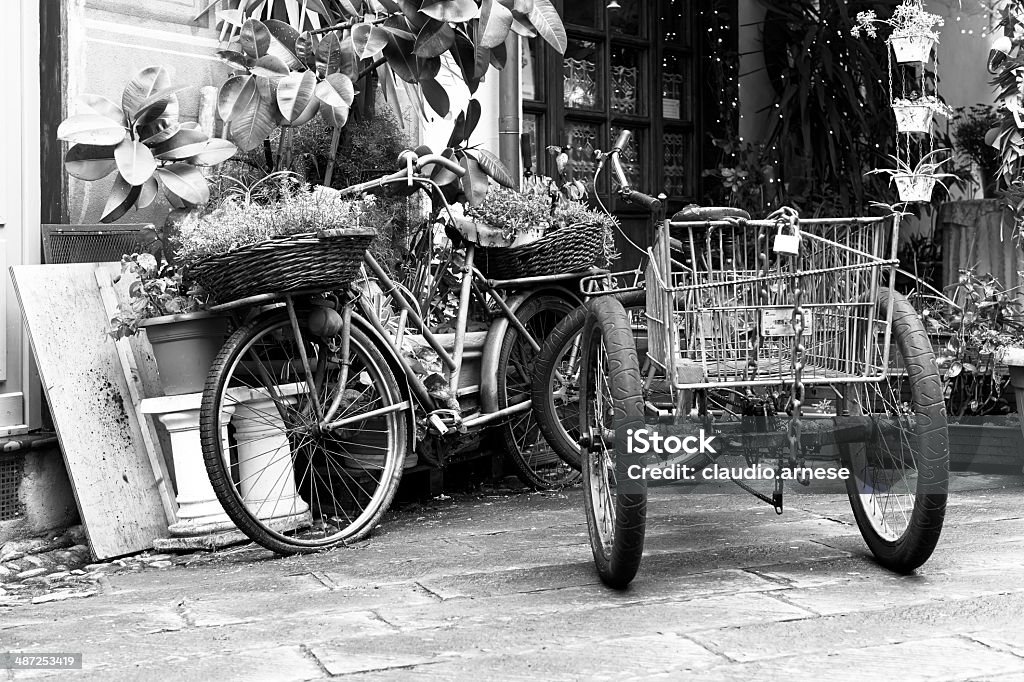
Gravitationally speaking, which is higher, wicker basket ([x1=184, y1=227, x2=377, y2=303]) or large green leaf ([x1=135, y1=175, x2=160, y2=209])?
large green leaf ([x1=135, y1=175, x2=160, y2=209])

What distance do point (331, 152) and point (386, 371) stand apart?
97 centimetres

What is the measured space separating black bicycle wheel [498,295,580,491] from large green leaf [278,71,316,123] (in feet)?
4.30

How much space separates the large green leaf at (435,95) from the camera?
447 cm

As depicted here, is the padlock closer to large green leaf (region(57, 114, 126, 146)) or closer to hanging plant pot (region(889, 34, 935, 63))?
large green leaf (region(57, 114, 126, 146))

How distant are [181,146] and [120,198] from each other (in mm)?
276

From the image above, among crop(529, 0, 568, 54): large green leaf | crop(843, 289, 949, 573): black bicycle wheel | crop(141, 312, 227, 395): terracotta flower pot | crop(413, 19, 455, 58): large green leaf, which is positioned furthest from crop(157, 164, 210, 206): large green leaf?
crop(843, 289, 949, 573): black bicycle wheel

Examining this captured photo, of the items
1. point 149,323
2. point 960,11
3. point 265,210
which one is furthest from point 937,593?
point 960,11

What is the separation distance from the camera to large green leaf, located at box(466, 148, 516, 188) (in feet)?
15.5

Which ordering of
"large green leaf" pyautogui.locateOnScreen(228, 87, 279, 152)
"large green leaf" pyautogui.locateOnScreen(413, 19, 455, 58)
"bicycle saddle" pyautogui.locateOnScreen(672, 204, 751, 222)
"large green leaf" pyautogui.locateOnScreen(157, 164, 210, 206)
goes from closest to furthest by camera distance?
"bicycle saddle" pyautogui.locateOnScreen(672, 204, 751, 222), "large green leaf" pyautogui.locateOnScreen(157, 164, 210, 206), "large green leaf" pyautogui.locateOnScreen(228, 87, 279, 152), "large green leaf" pyautogui.locateOnScreen(413, 19, 455, 58)

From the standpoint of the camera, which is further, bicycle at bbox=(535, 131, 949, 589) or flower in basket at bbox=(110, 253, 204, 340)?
flower in basket at bbox=(110, 253, 204, 340)

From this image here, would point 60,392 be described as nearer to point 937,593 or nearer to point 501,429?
point 501,429

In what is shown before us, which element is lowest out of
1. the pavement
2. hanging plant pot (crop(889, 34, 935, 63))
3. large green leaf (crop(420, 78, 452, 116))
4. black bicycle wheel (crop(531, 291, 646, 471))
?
the pavement

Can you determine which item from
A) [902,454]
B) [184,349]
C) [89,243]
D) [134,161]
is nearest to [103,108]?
[134,161]

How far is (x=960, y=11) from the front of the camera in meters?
7.35
